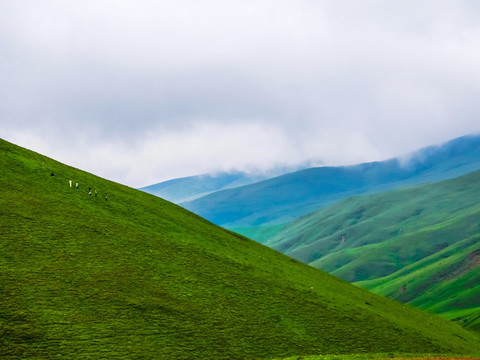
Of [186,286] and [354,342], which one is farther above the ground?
[186,286]

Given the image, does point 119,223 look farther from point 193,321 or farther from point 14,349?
point 14,349

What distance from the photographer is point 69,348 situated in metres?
48.4

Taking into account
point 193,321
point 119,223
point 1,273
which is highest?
point 119,223

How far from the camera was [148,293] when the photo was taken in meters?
62.2

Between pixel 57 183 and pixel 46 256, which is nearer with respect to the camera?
pixel 46 256

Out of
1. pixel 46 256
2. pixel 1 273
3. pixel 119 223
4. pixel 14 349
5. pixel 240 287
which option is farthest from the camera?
pixel 119 223

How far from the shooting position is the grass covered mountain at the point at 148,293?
5238cm

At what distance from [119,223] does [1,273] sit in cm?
2676

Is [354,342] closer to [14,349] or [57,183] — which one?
[14,349]

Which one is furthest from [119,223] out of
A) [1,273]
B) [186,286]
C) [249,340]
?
[249,340]

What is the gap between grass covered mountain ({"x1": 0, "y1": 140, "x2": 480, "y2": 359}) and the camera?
5238 cm

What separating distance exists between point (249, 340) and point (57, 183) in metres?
46.0

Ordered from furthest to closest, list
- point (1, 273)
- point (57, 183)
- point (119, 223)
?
point (57, 183), point (119, 223), point (1, 273)

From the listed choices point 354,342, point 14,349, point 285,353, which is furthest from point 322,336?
point 14,349
